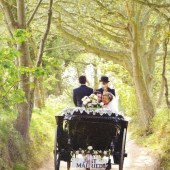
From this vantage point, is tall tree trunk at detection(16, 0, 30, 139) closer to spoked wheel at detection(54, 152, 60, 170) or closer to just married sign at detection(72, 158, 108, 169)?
spoked wheel at detection(54, 152, 60, 170)

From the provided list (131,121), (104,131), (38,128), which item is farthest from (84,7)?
(131,121)

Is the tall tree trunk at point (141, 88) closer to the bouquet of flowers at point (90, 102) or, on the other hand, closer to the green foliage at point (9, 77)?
the bouquet of flowers at point (90, 102)

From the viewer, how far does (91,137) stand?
25.6 ft

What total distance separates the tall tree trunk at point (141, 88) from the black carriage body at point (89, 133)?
21.7 ft

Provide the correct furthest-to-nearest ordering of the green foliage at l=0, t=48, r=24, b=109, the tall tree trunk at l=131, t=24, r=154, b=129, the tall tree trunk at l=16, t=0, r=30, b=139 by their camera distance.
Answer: the tall tree trunk at l=131, t=24, r=154, b=129 → the tall tree trunk at l=16, t=0, r=30, b=139 → the green foliage at l=0, t=48, r=24, b=109

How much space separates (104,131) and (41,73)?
1.83 metres

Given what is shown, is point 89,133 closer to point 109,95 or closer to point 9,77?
point 109,95

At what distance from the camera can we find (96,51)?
15703 mm

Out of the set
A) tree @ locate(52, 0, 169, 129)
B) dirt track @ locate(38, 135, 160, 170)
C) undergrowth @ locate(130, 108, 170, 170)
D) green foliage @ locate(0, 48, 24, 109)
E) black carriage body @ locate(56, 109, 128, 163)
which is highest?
tree @ locate(52, 0, 169, 129)

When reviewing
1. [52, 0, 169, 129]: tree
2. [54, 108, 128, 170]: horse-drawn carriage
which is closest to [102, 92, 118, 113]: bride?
[54, 108, 128, 170]: horse-drawn carriage

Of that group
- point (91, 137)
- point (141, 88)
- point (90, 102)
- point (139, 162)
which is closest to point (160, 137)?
point (139, 162)

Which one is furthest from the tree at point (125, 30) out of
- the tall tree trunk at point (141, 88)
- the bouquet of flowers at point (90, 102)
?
the bouquet of flowers at point (90, 102)

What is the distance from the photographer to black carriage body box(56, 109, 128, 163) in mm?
7652

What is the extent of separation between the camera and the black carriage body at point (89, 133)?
7.65 metres
